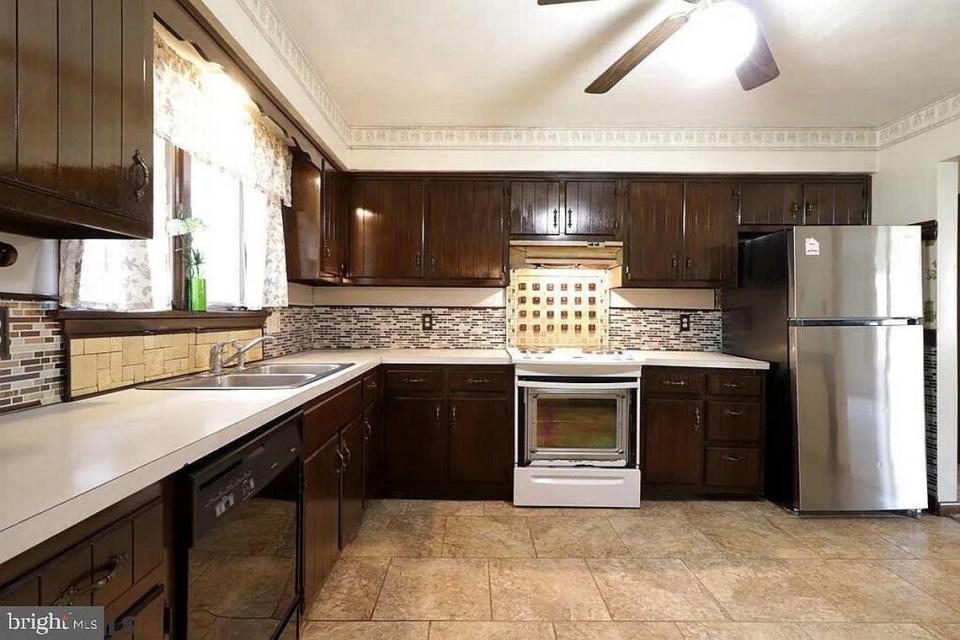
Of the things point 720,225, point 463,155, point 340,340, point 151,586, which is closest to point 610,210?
point 720,225

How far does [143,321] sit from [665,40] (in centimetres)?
216

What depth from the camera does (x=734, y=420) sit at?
2916 millimetres

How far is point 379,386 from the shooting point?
9.38 feet

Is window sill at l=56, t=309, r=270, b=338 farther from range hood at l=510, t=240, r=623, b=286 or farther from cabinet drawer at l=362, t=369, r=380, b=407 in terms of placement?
range hood at l=510, t=240, r=623, b=286

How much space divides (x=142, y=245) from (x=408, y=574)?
1.68 m

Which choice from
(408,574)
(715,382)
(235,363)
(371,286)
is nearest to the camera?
(408,574)

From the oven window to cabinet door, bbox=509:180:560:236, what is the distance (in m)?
1.17

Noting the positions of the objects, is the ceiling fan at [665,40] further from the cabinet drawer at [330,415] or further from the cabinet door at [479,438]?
the cabinet door at [479,438]

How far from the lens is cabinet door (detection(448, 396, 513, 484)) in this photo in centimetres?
290

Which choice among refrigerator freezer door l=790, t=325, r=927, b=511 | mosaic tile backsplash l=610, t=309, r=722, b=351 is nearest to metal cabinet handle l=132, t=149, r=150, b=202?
mosaic tile backsplash l=610, t=309, r=722, b=351

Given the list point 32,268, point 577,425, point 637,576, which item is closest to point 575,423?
point 577,425

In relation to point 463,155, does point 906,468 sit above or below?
below

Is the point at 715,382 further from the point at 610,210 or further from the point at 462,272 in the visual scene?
the point at 462,272

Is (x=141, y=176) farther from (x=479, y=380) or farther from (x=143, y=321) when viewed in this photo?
(x=479, y=380)
